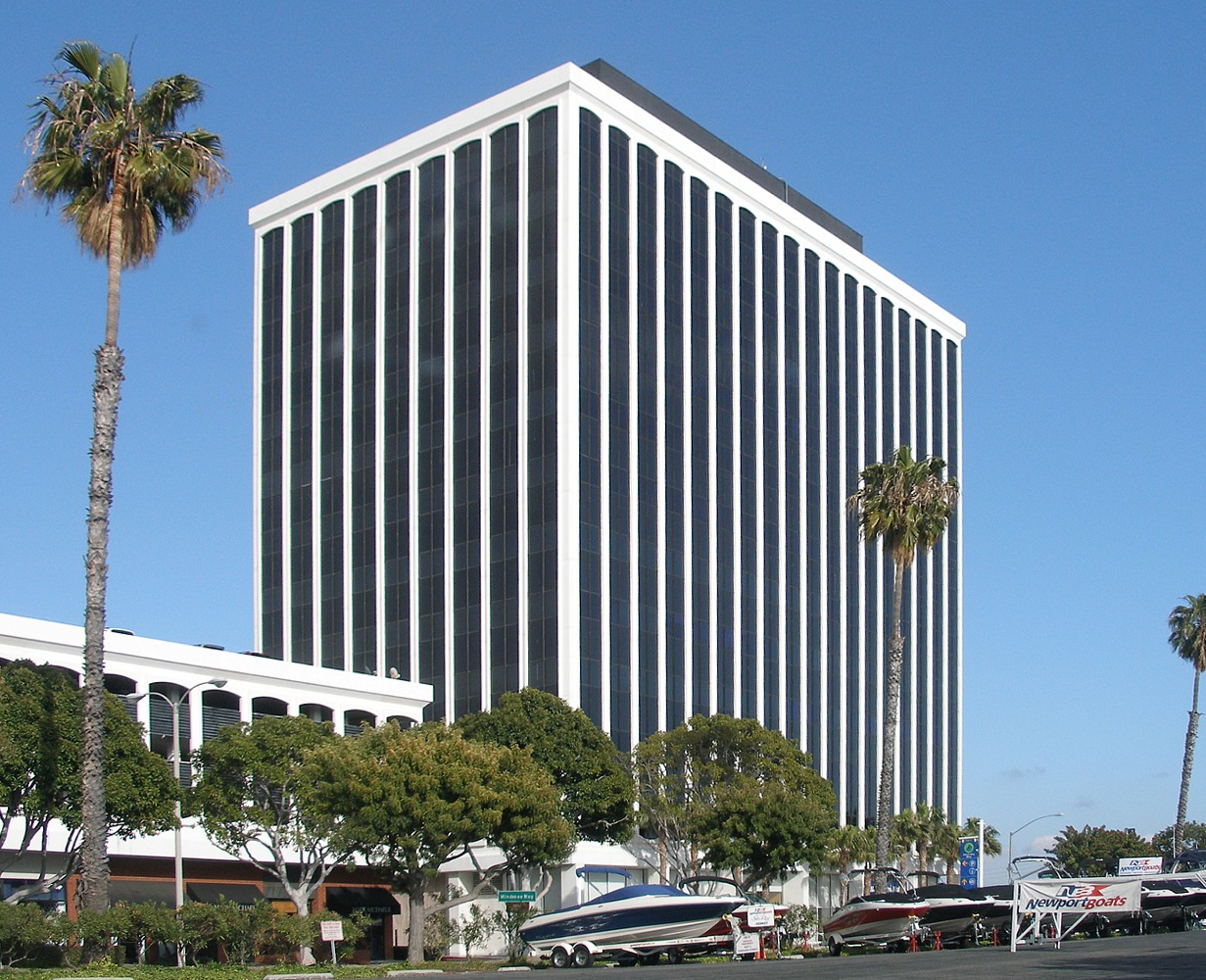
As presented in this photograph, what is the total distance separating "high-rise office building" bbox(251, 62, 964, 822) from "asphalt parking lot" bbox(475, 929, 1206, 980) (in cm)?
4049

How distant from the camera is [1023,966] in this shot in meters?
29.8

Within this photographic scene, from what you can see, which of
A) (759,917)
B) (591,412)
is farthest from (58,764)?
(591,412)

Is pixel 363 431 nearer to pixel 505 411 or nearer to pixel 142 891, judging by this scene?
pixel 505 411

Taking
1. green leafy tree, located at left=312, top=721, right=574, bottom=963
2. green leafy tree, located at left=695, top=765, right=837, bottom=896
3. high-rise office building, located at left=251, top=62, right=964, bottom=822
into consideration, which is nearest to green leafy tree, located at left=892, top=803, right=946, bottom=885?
high-rise office building, located at left=251, top=62, right=964, bottom=822

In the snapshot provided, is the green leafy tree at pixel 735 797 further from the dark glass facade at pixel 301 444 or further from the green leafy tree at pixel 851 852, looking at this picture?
the dark glass facade at pixel 301 444

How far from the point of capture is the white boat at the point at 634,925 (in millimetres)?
43812

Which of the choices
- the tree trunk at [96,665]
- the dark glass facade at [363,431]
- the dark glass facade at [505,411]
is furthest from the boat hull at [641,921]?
the dark glass facade at [363,431]

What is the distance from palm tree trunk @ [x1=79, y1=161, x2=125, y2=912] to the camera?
111 ft

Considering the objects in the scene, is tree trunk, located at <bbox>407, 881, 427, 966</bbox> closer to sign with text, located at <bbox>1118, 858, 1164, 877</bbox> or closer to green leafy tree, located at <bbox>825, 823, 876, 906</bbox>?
sign with text, located at <bbox>1118, 858, 1164, 877</bbox>

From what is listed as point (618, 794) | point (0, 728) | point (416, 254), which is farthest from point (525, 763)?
point (416, 254)

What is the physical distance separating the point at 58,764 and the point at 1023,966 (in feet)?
85.6

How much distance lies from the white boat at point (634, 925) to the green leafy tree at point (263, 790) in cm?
989

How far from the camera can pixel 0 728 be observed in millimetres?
41156

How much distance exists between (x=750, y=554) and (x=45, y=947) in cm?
5866
